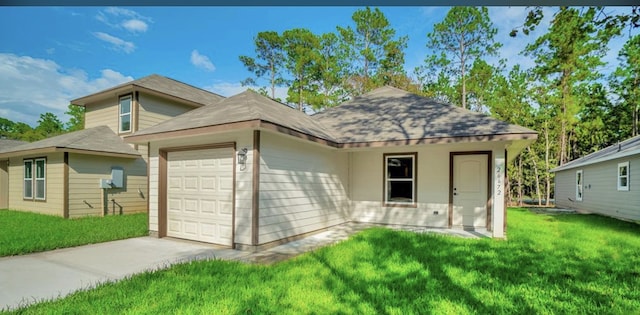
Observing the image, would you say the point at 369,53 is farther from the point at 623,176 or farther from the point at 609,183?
the point at 623,176

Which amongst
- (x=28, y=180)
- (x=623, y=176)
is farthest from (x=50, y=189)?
(x=623, y=176)

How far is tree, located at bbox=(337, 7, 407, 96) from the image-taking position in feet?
68.5

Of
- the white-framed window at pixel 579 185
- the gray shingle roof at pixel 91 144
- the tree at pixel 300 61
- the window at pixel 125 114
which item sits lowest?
the white-framed window at pixel 579 185

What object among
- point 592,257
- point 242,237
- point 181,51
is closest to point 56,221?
point 242,237

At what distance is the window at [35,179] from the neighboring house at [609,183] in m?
20.4

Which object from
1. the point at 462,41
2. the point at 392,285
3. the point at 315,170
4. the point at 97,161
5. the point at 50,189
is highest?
the point at 462,41

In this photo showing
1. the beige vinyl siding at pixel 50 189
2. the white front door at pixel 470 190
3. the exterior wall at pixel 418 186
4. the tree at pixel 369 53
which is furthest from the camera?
the tree at pixel 369 53

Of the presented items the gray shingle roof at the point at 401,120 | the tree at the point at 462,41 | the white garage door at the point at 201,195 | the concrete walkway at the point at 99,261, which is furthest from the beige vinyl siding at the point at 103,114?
the tree at the point at 462,41

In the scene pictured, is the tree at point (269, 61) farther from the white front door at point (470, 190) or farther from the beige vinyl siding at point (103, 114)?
the white front door at point (470, 190)

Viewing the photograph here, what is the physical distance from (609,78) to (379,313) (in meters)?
30.0

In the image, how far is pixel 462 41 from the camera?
65.7ft

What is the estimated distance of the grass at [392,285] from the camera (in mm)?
3121

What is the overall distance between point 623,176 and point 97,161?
63.9 ft

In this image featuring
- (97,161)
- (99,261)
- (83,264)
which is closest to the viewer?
(83,264)
